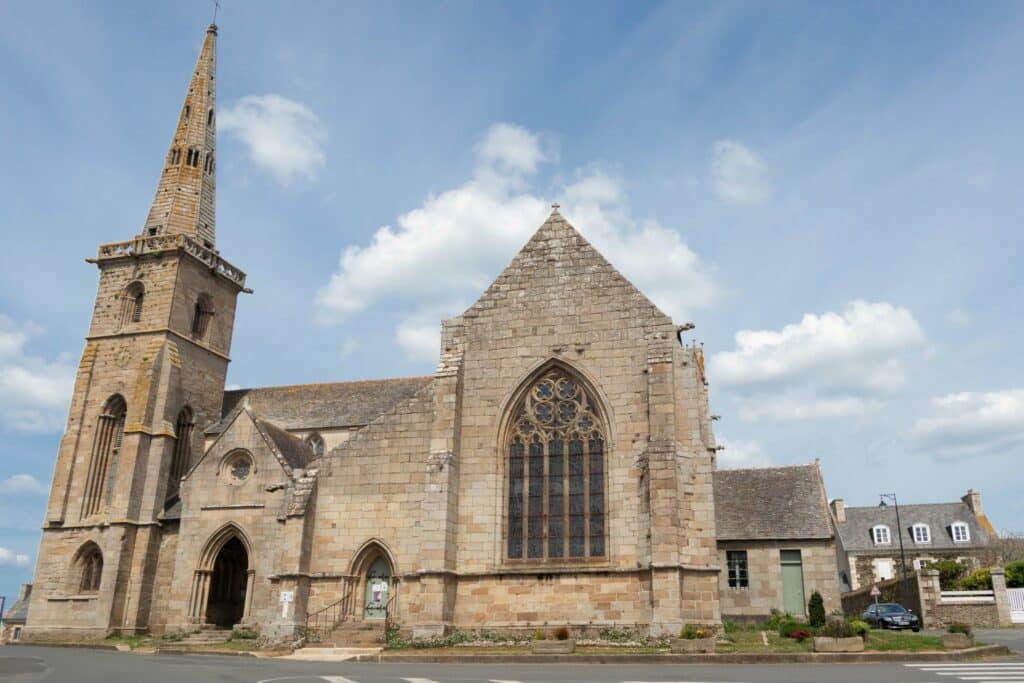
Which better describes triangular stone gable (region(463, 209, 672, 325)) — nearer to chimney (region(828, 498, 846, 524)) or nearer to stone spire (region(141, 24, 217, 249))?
stone spire (region(141, 24, 217, 249))

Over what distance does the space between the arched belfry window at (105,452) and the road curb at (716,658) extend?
19.7 m

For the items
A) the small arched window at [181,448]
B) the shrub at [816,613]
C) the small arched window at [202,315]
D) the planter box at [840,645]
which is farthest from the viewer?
the small arched window at [202,315]

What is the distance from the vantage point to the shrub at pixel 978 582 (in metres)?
30.5

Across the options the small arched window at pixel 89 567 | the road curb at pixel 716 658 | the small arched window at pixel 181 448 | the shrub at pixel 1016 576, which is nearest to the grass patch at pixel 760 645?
the road curb at pixel 716 658

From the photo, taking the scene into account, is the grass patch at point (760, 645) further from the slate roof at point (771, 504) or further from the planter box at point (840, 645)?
the slate roof at point (771, 504)

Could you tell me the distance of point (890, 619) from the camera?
2531 centimetres

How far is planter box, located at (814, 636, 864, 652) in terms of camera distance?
15398 mm

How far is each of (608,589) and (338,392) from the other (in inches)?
741

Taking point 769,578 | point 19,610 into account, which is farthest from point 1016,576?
point 19,610

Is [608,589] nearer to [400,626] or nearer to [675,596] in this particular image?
[675,596]

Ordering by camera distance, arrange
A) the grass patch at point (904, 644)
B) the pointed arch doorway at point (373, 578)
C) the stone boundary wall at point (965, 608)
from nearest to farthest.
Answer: the grass patch at point (904, 644)
the pointed arch doorway at point (373, 578)
the stone boundary wall at point (965, 608)

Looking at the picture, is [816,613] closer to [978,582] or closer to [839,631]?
[839,631]

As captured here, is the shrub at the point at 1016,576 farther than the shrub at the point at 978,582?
Yes

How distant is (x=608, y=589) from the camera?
2045 centimetres
